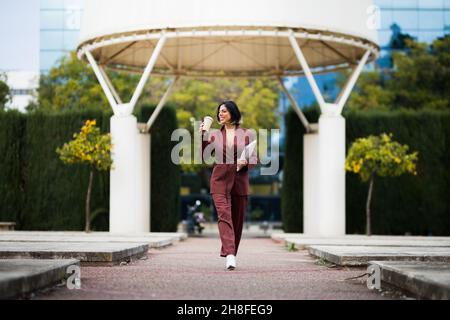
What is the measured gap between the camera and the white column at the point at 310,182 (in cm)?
2383

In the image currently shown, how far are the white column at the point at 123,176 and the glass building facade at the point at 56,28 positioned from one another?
36.5 m

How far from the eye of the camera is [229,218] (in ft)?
34.8

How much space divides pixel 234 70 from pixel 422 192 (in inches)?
290

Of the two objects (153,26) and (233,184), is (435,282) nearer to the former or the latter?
(233,184)

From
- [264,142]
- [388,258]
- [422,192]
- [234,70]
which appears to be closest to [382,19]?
[264,142]

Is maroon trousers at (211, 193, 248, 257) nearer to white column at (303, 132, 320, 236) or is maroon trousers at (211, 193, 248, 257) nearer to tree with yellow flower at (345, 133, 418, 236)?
tree with yellow flower at (345, 133, 418, 236)

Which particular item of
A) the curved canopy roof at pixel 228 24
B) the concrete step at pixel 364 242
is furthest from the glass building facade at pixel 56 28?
the concrete step at pixel 364 242

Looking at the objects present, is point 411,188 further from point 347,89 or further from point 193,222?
point 193,222

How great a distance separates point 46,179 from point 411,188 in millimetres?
9497

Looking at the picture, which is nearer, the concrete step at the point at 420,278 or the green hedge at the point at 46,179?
the concrete step at the point at 420,278

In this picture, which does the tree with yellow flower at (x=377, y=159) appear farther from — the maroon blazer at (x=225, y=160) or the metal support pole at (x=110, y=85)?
the maroon blazer at (x=225, y=160)

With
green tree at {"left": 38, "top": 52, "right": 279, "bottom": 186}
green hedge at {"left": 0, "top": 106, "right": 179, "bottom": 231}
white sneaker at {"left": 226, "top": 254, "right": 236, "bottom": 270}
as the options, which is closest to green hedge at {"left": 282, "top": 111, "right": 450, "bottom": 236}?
green hedge at {"left": 0, "top": 106, "right": 179, "bottom": 231}

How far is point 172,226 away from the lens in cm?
2527

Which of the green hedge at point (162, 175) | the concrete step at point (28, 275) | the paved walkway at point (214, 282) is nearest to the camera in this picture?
the concrete step at point (28, 275)
